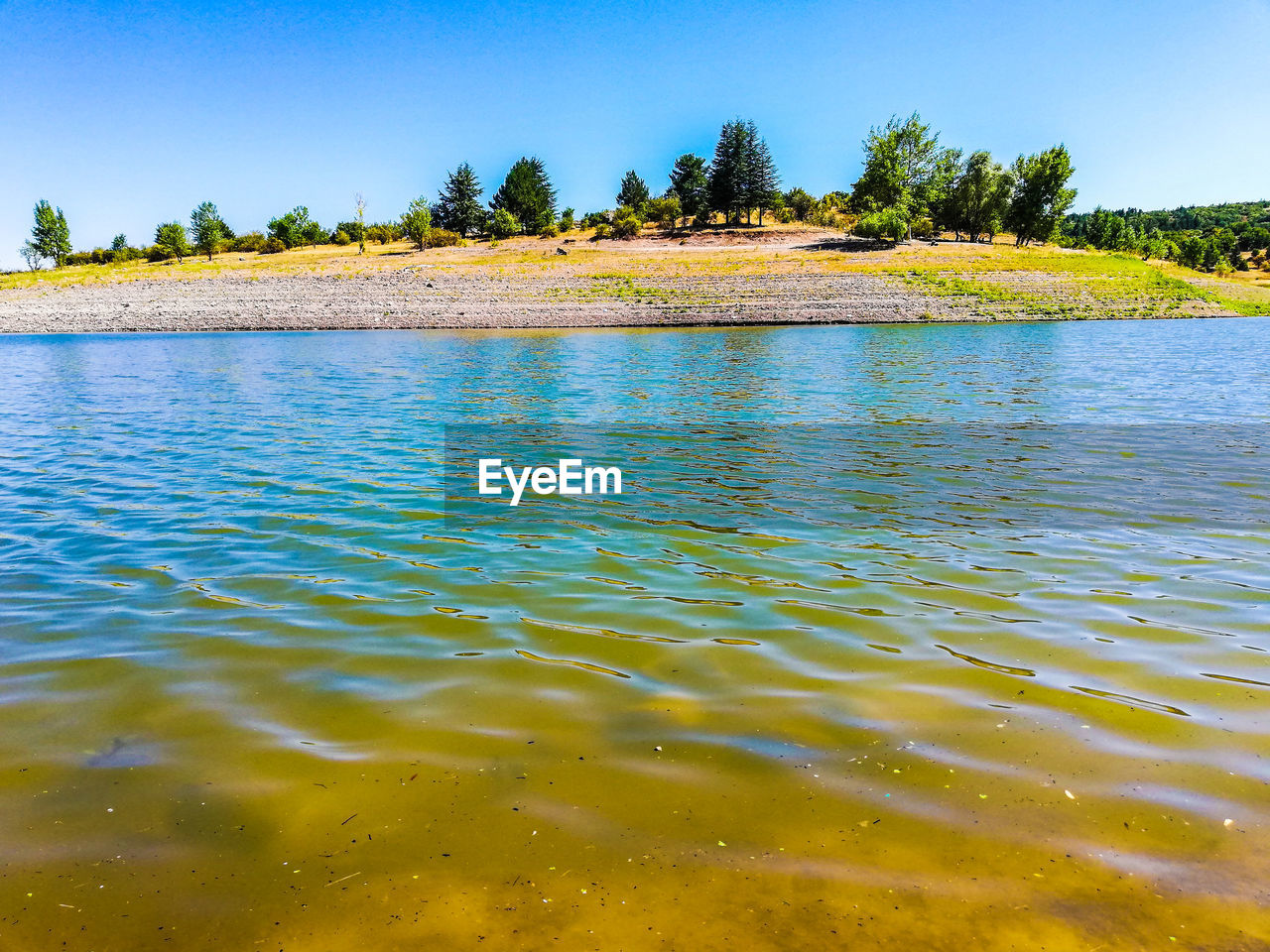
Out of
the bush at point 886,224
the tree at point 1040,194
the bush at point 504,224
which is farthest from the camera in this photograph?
the bush at point 504,224

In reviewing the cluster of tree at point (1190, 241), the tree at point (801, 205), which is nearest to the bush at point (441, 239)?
the tree at point (801, 205)

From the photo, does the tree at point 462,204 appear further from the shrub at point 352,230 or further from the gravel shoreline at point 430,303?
the gravel shoreline at point 430,303

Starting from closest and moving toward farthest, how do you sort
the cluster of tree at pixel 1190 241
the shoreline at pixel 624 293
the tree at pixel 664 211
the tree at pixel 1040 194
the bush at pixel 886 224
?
the shoreline at pixel 624 293
the bush at pixel 886 224
the tree at pixel 1040 194
the tree at pixel 664 211
the cluster of tree at pixel 1190 241

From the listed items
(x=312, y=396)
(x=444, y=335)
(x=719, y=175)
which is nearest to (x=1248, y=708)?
(x=312, y=396)

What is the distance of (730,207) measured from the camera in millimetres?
86375

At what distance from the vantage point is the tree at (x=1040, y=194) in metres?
73.8

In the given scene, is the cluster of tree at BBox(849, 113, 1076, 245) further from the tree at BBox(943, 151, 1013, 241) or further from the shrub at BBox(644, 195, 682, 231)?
the shrub at BBox(644, 195, 682, 231)

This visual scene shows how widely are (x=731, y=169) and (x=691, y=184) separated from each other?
6.80m

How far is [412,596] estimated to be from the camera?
521 centimetres

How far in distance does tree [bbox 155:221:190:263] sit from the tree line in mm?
124

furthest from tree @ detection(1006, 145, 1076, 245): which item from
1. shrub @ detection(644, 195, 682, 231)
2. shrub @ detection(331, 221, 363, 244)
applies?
shrub @ detection(331, 221, 363, 244)

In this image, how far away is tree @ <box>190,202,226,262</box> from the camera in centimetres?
7906

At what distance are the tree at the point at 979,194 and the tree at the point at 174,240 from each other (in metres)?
83.7

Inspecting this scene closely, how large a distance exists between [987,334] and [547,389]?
2366 centimetres
